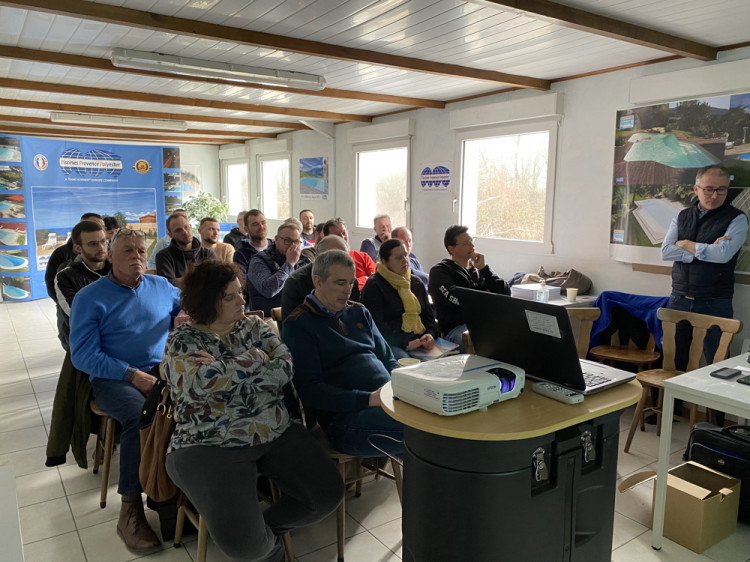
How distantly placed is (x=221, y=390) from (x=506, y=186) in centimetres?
430

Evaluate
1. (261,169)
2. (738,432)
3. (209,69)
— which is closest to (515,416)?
(738,432)

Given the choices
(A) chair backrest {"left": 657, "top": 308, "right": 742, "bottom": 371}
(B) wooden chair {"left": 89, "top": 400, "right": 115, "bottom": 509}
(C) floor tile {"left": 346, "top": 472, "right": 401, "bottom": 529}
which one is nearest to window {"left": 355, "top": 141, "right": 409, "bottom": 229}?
(A) chair backrest {"left": 657, "top": 308, "right": 742, "bottom": 371}

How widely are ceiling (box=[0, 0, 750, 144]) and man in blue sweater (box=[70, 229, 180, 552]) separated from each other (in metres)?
1.38

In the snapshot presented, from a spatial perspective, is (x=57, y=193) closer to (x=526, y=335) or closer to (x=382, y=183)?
(x=382, y=183)

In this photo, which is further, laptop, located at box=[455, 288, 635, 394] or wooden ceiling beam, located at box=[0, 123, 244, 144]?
wooden ceiling beam, located at box=[0, 123, 244, 144]

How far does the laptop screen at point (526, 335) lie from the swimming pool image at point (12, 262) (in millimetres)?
8480

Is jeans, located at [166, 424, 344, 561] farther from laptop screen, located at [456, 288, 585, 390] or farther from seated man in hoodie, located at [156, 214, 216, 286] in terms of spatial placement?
seated man in hoodie, located at [156, 214, 216, 286]

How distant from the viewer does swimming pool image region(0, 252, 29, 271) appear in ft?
27.0

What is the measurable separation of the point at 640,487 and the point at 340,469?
1765 millimetres

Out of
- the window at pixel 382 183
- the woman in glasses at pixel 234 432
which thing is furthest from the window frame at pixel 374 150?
the woman in glasses at pixel 234 432

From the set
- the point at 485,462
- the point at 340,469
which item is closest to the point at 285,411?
the point at 340,469

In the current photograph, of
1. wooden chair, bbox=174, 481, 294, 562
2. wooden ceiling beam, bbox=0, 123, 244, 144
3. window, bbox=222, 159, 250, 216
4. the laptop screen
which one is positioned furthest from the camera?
window, bbox=222, 159, 250, 216

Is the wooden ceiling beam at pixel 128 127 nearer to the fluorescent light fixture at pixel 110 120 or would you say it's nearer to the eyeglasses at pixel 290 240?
the fluorescent light fixture at pixel 110 120

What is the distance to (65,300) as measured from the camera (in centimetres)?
331
